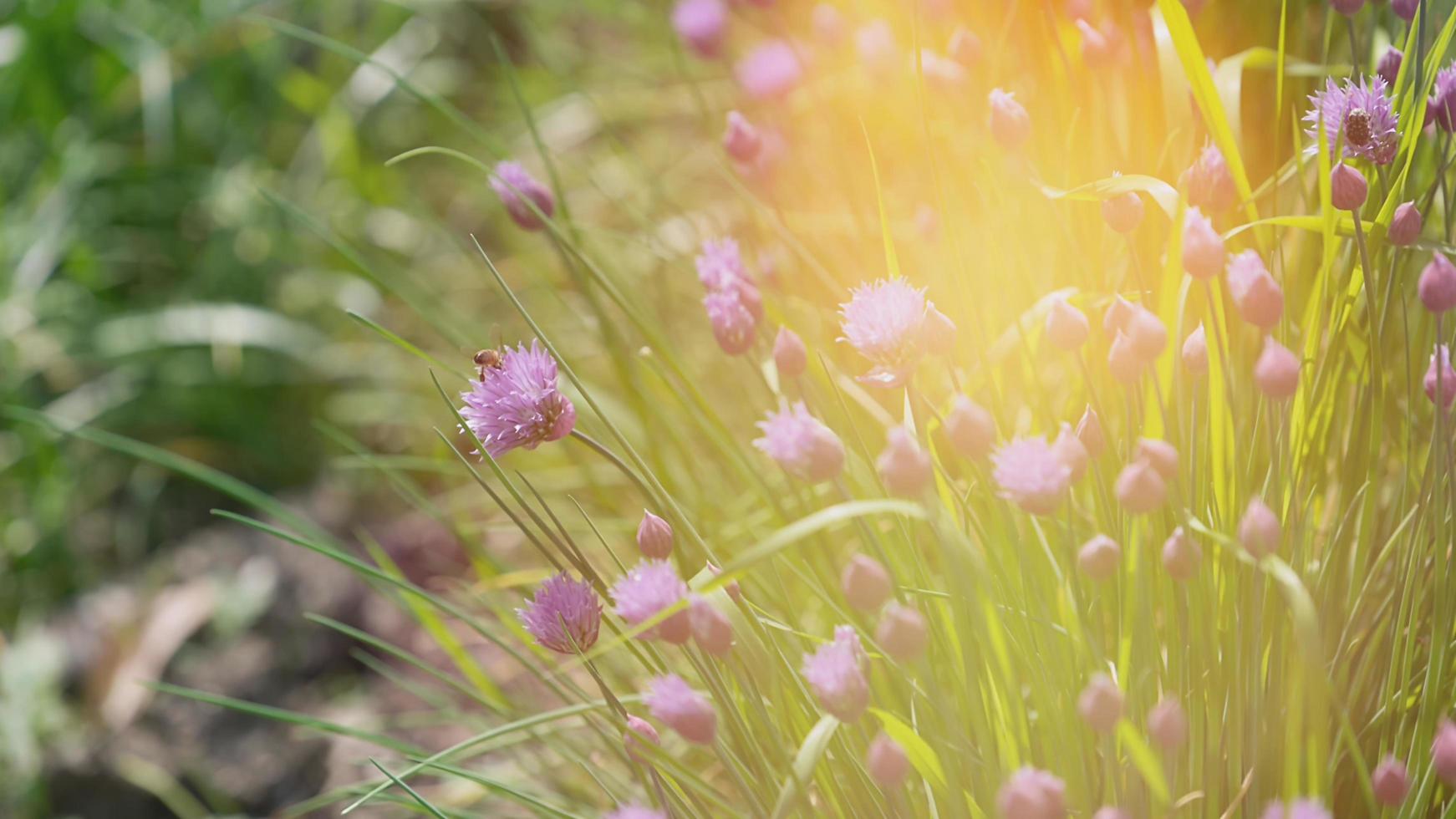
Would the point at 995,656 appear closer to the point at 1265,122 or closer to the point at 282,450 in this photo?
the point at 1265,122

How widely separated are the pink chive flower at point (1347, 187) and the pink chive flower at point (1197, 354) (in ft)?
0.41

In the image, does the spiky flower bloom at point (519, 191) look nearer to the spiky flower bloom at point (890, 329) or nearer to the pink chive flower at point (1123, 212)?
the spiky flower bloom at point (890, 329)

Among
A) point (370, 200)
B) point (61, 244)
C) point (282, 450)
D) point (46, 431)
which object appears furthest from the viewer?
point (370, 200)

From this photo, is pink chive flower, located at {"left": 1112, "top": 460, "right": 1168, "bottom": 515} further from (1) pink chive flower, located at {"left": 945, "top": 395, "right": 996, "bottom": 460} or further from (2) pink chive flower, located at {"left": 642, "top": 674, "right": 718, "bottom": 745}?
(2) pink chive flower, located at {"left": 642, "top": 674, "right": 718, "bottom": 745}

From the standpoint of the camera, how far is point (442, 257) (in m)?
2.44

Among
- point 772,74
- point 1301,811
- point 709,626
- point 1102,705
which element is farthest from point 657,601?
point 772,74

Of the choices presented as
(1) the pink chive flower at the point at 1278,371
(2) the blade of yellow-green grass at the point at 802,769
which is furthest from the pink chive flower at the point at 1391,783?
(2) the blade of yellow-green grass at the point at 802,769

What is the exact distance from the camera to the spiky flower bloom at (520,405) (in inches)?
27.9

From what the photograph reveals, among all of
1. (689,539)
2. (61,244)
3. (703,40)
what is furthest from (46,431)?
(689,539)

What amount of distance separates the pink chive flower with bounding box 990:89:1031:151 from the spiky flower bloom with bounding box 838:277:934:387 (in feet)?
0.82

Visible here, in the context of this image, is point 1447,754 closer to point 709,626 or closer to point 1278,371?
point 1278,371

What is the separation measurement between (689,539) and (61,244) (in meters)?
1.79

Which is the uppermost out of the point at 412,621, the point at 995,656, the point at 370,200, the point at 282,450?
the point at 995,656

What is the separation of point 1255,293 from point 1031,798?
33 cm
